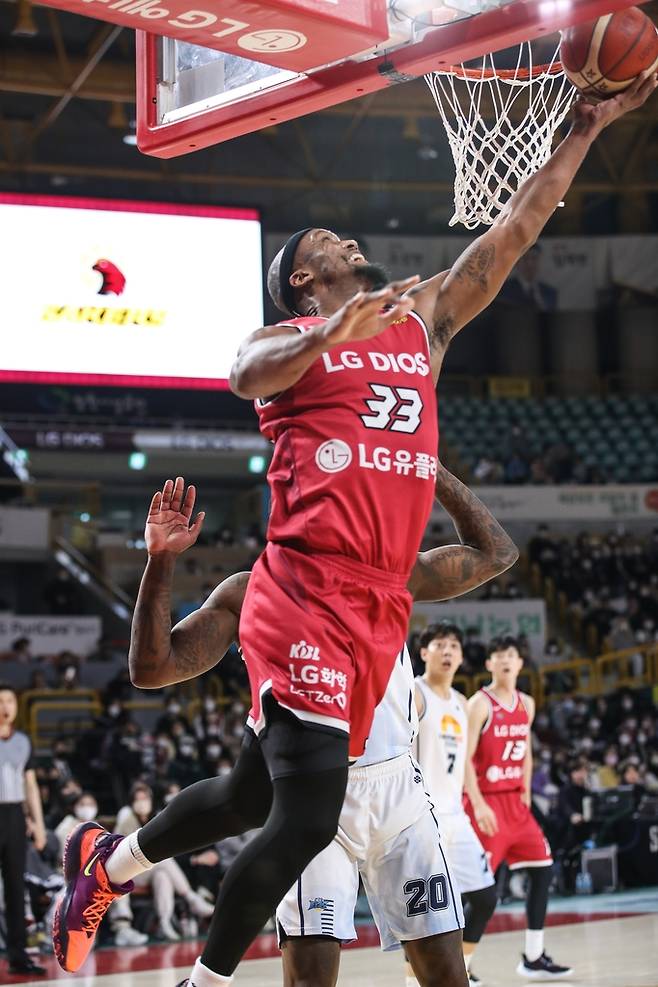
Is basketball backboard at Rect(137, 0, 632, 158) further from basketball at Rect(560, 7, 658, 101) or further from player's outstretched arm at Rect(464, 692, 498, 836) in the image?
player's outstretched arm at Rect(464, 692, 498, 836)

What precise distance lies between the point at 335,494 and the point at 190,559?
1995 cm

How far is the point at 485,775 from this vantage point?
8.23 m

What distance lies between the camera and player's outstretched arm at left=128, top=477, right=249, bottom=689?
3.55 metres

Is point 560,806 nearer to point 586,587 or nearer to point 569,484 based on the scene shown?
point 586,587

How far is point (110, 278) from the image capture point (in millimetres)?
14109


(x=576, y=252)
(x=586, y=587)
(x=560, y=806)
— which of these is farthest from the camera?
(x=576, y=252)

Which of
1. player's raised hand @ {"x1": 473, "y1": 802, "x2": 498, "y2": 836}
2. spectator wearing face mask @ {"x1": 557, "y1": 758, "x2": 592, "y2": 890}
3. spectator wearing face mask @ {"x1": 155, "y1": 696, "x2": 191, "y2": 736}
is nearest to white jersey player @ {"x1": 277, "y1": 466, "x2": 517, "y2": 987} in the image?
player's raised hand @ {"x1": 473, "y1": 802, "x2": 498, "y2": 836}

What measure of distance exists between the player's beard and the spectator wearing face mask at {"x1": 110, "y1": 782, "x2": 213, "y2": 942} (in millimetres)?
7482

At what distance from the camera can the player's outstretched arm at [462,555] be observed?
3.87 m

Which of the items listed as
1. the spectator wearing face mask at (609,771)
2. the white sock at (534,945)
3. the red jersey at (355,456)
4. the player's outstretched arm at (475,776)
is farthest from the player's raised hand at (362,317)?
the spectator wearing face mask at (609,771)

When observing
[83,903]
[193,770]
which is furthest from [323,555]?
[193,770]

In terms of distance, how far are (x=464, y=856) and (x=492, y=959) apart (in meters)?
1.79

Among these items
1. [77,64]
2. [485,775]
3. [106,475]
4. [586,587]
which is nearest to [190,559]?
[106,475]

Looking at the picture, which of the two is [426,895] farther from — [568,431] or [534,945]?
[568,431]
